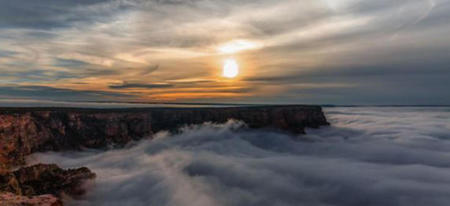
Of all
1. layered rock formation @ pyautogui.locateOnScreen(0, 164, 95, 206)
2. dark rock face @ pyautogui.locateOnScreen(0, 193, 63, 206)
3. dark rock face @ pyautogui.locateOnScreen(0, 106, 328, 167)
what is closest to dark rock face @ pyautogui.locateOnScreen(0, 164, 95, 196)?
layered rock formation @ pyautogui.locateOnScreen(0, 164, 95, 206)

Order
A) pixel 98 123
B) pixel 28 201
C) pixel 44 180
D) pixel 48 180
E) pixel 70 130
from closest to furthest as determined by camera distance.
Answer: pixel 28 201 < pixel 44 180 < pixel 48 180 < pixel 70 130 < pixel 98 123

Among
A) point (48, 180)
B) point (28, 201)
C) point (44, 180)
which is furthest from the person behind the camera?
point (48, 180)

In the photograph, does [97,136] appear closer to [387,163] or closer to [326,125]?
[387,163]

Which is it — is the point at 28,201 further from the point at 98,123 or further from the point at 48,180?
the point at 98,123

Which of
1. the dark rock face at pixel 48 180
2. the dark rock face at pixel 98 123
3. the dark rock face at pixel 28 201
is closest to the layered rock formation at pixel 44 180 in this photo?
the dark rock face at pixel 48 180

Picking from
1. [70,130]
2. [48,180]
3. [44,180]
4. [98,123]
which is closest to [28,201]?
[44,180]

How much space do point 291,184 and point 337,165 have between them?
94.5ft

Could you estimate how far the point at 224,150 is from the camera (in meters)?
111

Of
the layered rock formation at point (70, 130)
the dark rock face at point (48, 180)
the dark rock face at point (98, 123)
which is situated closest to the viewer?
the layered rock formation at point (70, 130)

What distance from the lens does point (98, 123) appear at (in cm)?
8512

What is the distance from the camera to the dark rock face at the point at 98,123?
56469 mm

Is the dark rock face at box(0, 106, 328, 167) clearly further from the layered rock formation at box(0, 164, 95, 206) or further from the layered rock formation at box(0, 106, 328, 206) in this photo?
the layered rock formation at box(0, 164, 95, 206)

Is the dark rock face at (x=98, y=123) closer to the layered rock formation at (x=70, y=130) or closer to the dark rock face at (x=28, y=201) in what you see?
the layered rock formation at (x=70, y=130)

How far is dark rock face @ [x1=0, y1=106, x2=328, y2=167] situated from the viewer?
56469 mm
